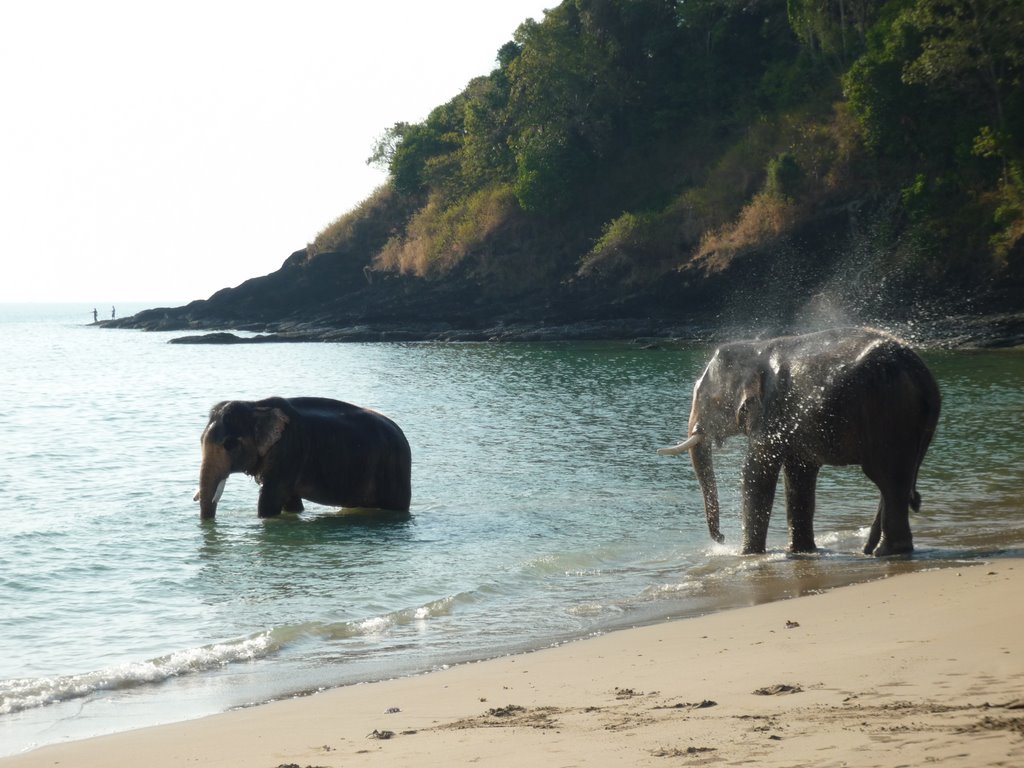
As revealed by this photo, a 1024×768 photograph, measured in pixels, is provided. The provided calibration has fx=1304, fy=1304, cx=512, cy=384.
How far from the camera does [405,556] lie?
1194 cm

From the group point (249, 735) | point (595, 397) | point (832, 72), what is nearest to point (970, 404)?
point (595, 397)

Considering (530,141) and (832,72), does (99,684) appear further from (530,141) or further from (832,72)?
(530,141)

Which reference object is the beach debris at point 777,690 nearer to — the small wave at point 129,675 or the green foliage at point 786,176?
the small wave at point 129,675

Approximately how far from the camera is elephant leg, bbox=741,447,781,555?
10.9 metres

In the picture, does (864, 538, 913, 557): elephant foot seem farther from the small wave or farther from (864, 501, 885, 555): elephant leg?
the small wave

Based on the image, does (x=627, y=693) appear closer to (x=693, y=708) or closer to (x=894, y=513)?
(x=693, y=708)

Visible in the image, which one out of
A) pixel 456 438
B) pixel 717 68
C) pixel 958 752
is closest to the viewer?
pixel 958 752

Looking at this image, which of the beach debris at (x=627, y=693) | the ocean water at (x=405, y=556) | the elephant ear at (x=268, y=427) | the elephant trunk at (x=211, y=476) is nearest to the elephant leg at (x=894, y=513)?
the ocean water at (x=405, y=556)

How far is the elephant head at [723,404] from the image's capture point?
11.0 meters

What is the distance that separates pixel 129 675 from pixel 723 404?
573 cm

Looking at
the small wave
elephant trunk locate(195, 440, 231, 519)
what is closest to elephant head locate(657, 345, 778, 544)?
the small wave

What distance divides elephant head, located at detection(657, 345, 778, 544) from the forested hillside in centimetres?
3245

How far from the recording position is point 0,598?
34.3ft

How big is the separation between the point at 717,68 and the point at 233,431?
162 ft
